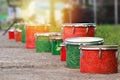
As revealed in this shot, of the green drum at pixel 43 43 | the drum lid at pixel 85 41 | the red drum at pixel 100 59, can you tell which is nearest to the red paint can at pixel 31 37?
the green drum at pixel 43 43

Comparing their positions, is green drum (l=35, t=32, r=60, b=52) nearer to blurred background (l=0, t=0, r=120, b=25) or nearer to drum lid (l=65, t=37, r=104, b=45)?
drum lid (l=65, t=37, r=104, b=45)

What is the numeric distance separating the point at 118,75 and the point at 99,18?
26.9 metres

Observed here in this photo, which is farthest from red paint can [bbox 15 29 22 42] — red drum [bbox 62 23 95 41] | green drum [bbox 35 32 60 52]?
red drum [bbox 62 23 95 41]

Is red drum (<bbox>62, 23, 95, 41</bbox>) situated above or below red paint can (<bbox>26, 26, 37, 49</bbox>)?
above

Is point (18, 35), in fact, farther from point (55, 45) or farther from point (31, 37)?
point (55, 45)

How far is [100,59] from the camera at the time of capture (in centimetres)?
1102

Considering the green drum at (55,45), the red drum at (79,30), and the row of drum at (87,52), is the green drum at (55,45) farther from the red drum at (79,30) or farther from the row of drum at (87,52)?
the red drum at (79,30)

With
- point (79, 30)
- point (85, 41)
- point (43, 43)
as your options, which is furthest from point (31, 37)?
point (85, 41)

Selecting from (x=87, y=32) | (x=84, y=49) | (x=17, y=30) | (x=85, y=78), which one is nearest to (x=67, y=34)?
(x=87, y=32)

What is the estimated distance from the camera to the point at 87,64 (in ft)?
36.5

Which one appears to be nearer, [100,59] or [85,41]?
[100,59]

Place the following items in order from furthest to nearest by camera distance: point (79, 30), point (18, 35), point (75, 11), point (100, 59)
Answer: point (75, 11)
point (18, 35)
point (79, 30)
point (100, 59)

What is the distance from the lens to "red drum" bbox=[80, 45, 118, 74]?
1101cm

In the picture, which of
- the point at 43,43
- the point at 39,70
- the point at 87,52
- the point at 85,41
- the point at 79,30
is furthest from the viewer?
the point at 43,43
